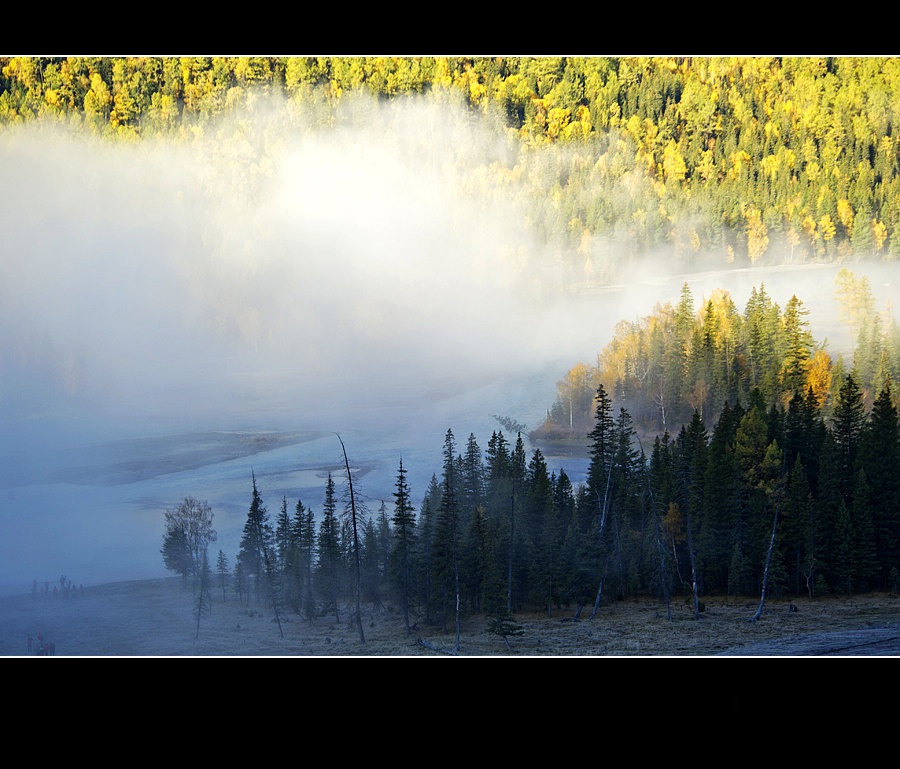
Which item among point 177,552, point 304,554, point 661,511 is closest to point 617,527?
point 661,511

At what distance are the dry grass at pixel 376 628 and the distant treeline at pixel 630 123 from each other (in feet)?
8.88

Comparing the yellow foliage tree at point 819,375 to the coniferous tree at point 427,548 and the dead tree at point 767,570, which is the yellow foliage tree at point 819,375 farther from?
the coniferous tree at point 427,548

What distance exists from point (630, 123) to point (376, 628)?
14.6 ft

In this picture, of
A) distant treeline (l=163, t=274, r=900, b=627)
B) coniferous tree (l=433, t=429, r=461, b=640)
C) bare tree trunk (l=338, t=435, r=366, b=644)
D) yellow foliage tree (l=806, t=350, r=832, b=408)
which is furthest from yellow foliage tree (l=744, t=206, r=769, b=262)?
bare tree trunk (l=338, t=435, r=366, b=644)

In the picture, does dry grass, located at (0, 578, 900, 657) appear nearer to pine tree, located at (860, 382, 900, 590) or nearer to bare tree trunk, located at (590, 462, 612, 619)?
bare tree trunk, located at (590, 462, 612, 619)

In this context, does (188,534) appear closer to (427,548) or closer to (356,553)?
(356,553)

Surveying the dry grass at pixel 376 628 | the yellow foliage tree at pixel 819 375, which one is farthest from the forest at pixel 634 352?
the dry grass at pixel 376 628

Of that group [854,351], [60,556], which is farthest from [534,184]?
[60,556]

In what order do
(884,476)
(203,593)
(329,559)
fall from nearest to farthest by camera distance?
(884,476)
(203,593)
(329,559)

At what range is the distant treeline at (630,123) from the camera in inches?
286

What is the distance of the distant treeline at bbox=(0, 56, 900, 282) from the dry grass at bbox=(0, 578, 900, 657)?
2.71 meters

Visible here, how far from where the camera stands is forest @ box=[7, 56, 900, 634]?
23.7 ft

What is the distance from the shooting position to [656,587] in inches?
286

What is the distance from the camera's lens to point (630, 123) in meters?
7.41
